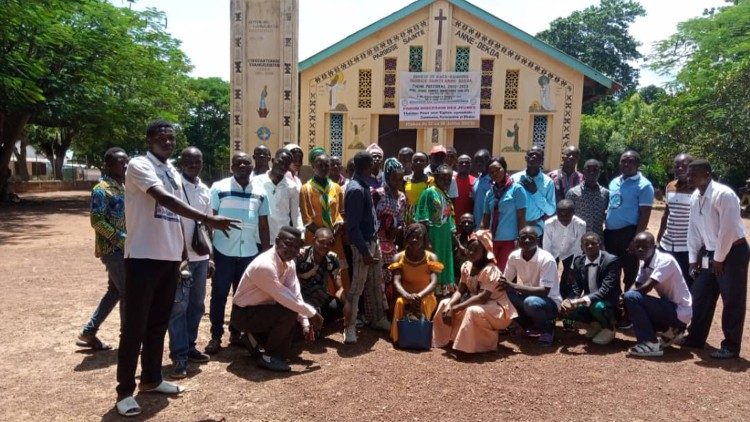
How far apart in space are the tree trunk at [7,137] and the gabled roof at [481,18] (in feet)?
32.9

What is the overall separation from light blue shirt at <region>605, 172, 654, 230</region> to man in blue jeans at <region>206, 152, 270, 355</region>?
363 cm

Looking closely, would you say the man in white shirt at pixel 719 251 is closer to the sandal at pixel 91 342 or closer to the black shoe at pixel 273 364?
the black shoe at pixel 273 364

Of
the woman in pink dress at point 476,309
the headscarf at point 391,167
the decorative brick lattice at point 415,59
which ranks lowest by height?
the woman in pink dress at point 476,309

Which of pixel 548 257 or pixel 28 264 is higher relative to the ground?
pixel 548 257

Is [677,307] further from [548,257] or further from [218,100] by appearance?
[218,100]

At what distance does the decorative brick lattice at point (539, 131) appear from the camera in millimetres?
17266

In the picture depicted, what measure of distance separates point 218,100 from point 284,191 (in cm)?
3489

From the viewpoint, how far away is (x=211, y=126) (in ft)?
126

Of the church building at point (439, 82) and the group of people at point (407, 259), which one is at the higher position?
the church building at point (439, 82)

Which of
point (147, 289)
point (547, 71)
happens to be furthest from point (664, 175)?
point (147, 289)

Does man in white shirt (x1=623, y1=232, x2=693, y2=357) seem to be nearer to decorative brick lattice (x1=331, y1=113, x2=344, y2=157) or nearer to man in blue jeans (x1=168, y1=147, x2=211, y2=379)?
man in blue jeans (x1=168, y1=147, x2=211, y2=379)

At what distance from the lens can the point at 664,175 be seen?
29.3m

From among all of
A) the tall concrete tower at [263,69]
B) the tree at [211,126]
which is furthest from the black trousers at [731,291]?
the tree at [211,126]

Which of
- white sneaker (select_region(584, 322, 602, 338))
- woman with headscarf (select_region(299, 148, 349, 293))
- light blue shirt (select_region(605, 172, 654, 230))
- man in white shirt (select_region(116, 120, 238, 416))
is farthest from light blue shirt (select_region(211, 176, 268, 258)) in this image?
light blue shirt (select_region(605, 172, 654, 230))
